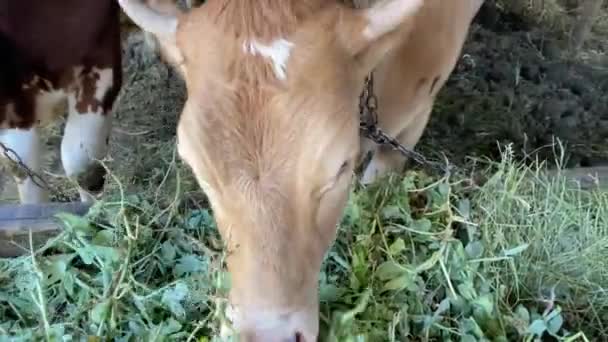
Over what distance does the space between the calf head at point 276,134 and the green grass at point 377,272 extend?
144 mm

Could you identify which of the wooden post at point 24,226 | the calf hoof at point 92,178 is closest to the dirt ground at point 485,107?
the calf hoof at point 92,178

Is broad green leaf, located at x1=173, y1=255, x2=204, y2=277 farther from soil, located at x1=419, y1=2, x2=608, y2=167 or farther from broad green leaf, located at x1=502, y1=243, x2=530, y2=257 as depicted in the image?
soil, located at x1=419, y1=2, x2=608, y2=167

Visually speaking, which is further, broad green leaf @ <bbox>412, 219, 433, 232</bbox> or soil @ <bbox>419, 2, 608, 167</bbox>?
soil @ <bbox>419, 2, 608, 167</bbox>

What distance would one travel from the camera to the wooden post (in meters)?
2.42

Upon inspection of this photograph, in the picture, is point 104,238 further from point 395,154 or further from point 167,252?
point 395,154

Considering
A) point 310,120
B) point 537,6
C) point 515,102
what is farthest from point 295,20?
point 537,6

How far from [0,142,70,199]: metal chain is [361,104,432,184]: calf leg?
1170 mm

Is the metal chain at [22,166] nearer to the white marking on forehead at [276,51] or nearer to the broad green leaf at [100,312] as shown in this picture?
Answer: the broad green leaf at [100,312]

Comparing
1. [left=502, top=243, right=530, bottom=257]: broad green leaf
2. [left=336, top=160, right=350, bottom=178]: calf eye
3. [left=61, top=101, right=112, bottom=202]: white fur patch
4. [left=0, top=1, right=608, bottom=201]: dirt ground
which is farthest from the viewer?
[left=0, top=1, right=608, bottom=201]: dirt ground

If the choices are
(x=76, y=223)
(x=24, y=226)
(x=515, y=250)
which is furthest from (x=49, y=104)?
(x=515, y=250)

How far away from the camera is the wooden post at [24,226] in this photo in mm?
2424

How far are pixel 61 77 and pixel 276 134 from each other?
154 cm

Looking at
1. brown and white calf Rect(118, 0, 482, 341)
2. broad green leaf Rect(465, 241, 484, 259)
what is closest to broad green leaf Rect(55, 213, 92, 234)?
brown and white calf Rect(118, 0, 482, 341)

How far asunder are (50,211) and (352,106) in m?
0.95
